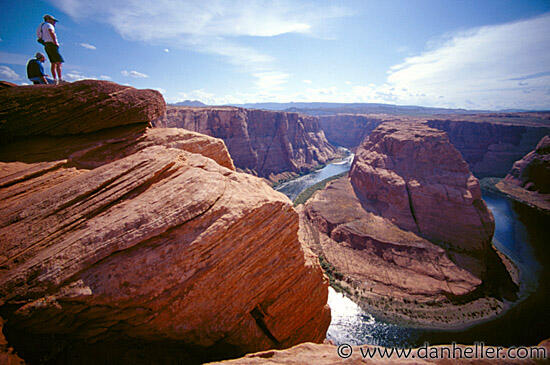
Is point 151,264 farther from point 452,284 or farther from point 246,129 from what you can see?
point 246,129

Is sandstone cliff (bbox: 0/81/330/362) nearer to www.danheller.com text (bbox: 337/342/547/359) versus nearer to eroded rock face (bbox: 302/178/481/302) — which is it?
www.danheller.com text (bbox: 337/342/547/359)

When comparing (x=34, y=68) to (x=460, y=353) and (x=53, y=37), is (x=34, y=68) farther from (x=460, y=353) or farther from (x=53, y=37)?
(x=460, y=353)

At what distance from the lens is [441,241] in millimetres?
38469

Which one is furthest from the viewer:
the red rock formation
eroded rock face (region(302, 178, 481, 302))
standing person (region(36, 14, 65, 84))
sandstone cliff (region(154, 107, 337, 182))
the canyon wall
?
the canyon wall

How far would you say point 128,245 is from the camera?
6.42 metres

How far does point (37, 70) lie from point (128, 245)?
13.5 metres

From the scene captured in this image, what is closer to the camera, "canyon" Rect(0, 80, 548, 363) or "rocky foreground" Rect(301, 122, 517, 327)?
"canyon" Rect(0, 80, 548, 363)

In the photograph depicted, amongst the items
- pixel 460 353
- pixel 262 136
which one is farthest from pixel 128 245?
Result: pixel 262 136

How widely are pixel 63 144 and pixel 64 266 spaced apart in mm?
7610

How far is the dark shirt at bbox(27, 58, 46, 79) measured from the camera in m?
12.1

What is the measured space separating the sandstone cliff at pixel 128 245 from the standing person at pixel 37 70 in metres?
3.73

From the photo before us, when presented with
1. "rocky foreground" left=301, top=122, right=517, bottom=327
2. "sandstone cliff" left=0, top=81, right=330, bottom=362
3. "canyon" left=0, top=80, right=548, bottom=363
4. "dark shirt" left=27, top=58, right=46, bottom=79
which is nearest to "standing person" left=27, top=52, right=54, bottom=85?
"dark shirt" left=27, top=58, right=46, bottom=79

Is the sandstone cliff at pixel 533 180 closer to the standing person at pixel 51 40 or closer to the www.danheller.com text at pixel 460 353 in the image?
the www.danheller.com text at pixel 460 353

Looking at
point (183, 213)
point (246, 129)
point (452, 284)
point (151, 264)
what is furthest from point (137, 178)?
point (246, 129)
